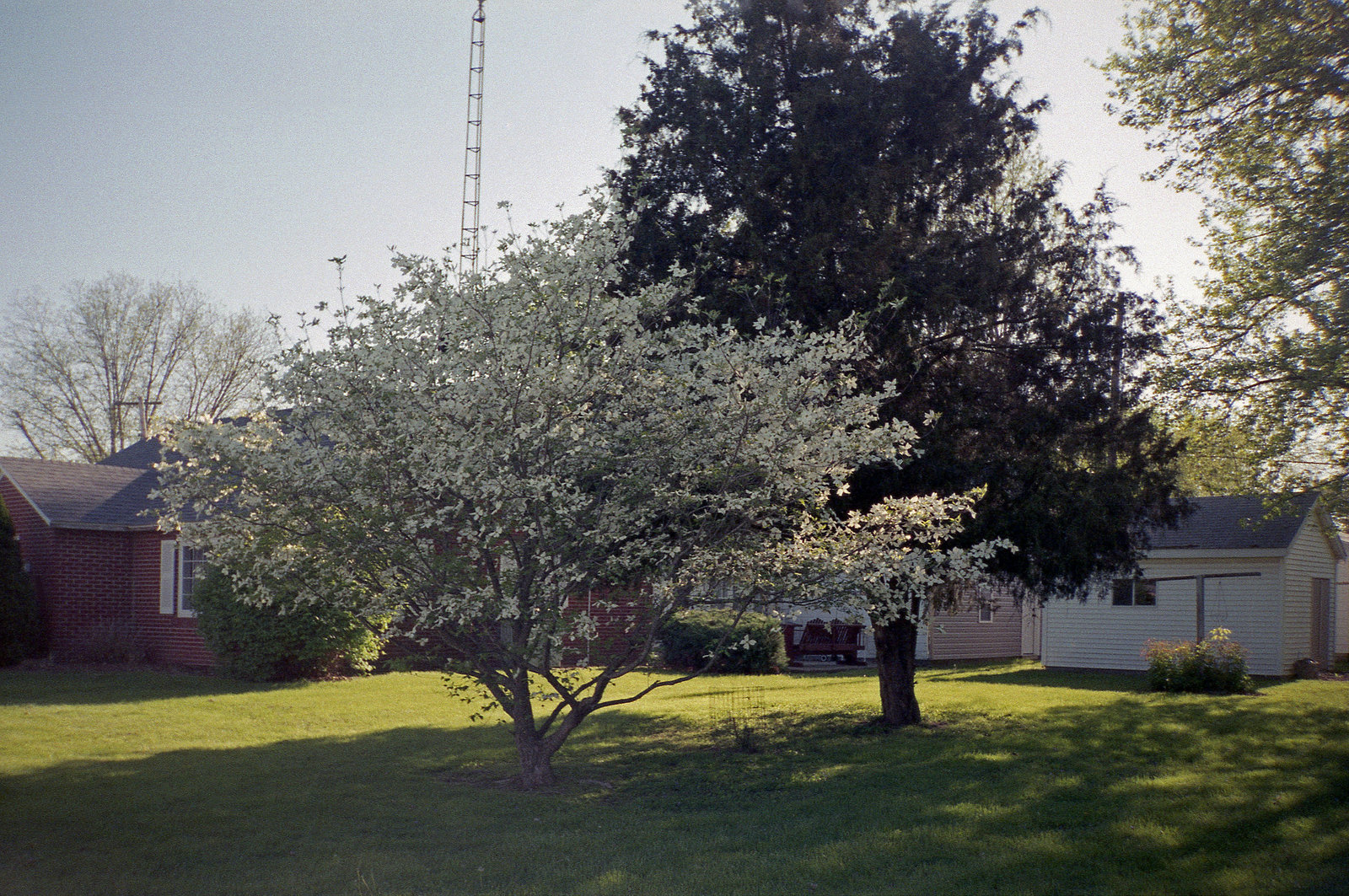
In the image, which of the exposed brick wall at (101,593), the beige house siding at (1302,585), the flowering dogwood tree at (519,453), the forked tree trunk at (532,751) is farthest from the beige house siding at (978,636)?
the flowering dogwood tree at (519,453)

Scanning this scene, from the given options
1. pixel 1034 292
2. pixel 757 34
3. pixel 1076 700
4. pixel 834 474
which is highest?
pixel 757 34

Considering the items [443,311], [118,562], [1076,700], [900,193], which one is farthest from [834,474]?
[118,562]

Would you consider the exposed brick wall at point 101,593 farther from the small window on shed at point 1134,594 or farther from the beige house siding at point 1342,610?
the beige house siding at point 1342,610

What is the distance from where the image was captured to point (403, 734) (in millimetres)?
11523

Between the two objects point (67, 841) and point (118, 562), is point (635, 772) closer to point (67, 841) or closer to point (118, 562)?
point (67, 841)

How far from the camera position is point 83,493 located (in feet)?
64.7

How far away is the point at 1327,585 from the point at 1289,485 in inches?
411

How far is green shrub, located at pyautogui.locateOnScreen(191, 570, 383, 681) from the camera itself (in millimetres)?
15508

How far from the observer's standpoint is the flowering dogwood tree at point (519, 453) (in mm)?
7199

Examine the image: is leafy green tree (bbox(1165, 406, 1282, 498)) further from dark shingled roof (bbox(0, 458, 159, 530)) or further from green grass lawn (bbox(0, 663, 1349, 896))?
dark shingled roof (bbox(0, 458, 159, 530))

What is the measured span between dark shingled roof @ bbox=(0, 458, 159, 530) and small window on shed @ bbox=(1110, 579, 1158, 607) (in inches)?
761

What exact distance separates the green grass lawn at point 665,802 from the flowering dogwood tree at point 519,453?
1506mm

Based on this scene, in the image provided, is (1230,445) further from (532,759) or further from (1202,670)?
(532,759)

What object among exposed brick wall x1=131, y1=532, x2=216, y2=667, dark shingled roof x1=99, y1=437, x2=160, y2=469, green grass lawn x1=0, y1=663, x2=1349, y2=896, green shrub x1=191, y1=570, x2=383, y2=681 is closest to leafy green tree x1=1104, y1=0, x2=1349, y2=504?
green grass lawn x1=0, y1=663, x2=1349, y2=896
